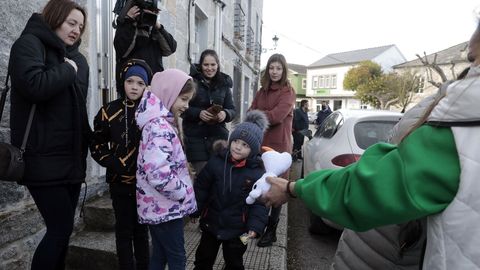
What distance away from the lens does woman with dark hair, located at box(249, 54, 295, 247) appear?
11.5 feet

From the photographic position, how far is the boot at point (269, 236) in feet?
11.0

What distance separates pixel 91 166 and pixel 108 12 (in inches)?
61.2

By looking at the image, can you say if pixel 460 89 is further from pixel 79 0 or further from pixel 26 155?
pixel 79 0

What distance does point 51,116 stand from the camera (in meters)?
1.94

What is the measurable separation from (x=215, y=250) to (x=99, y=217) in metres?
1.27

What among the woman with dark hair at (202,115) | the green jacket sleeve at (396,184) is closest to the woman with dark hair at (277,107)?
the woman with dark hair at (202,115)

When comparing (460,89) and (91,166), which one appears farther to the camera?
(91,166)

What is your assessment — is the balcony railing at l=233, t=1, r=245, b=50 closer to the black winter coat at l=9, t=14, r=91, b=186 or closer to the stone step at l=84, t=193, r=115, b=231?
the stone step at l=84, t=193, r=115, b=231

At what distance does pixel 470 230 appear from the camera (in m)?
0.87

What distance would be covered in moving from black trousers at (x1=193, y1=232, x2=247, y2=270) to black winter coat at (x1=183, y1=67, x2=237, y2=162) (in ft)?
3.74

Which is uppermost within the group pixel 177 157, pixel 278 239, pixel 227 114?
pixel 227 114

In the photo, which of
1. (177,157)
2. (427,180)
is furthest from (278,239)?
(427,180)

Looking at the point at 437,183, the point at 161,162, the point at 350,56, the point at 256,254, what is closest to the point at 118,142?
the point at 161,162

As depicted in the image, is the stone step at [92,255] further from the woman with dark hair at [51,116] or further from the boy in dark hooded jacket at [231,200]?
the boy in dark hooded jacket at [231,200]
